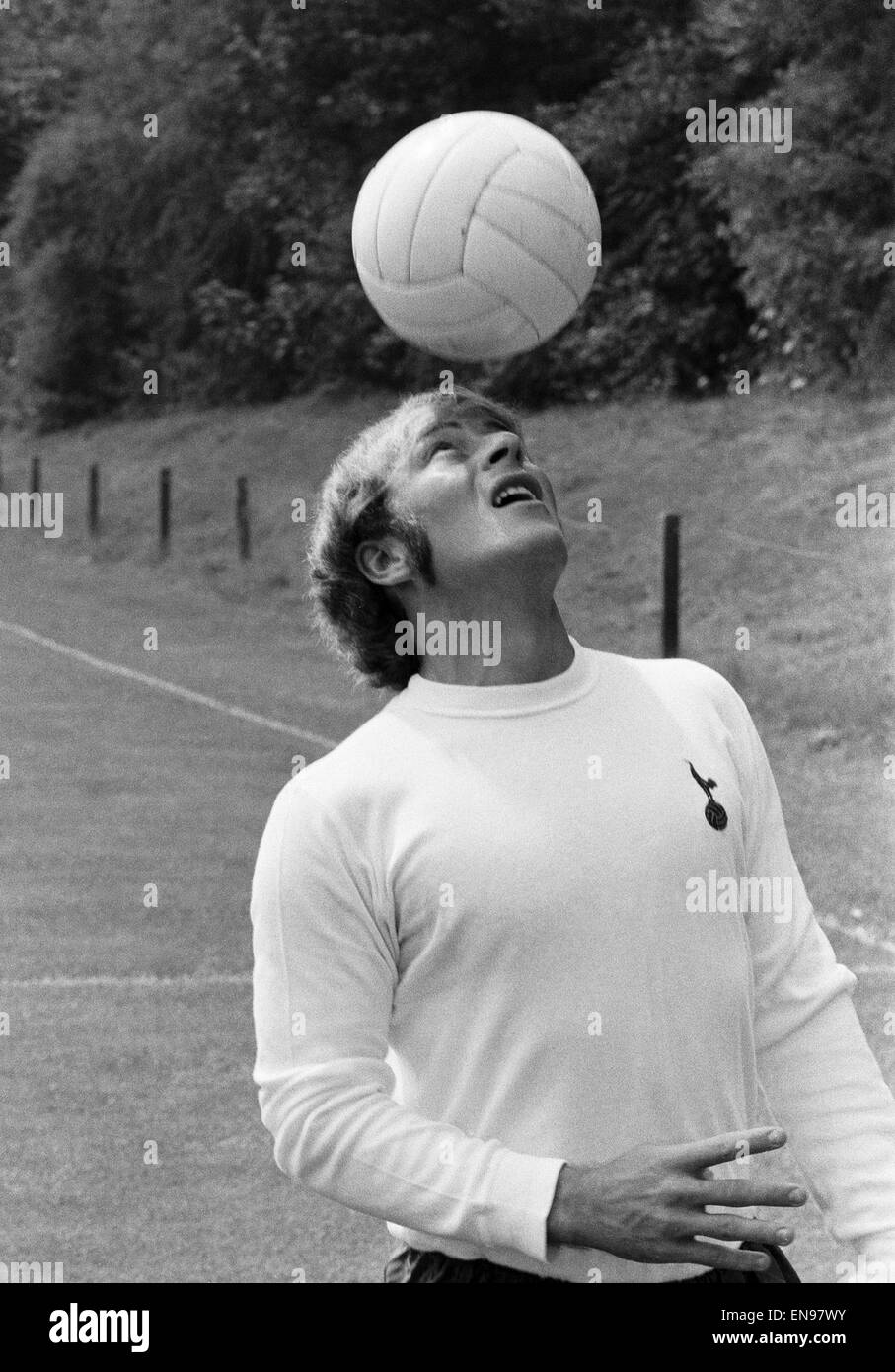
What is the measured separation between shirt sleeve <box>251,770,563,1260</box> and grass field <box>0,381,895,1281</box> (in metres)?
3.09

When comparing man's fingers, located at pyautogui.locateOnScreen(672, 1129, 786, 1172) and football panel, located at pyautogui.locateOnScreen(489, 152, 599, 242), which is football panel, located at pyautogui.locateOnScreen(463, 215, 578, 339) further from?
man's fingers, located at pyautogui.locateOnScreen(672, 1129, 786, 1172)

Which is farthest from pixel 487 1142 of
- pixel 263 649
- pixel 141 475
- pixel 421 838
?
pixel 141 475

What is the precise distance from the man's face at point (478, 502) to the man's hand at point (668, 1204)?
0.73 metres

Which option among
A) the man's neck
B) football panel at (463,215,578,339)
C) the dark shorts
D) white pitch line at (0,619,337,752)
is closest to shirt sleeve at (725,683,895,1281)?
the dark shorts

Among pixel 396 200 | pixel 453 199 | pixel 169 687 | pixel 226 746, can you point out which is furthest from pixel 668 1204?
pixel 169 687

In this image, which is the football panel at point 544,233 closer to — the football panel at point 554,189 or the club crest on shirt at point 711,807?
the football panel at point 554,189

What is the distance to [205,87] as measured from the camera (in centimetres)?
3369

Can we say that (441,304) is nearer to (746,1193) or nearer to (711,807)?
(711,807)

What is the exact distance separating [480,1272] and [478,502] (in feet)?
3.05

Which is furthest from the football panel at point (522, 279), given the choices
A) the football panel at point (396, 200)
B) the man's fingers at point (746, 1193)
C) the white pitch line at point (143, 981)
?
the white pitch line at point (143, 981)

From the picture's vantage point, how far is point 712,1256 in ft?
7.74

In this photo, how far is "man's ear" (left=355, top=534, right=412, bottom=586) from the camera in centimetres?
281

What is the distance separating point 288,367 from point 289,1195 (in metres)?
27.7

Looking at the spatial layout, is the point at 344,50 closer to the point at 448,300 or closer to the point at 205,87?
the point at 205,87
